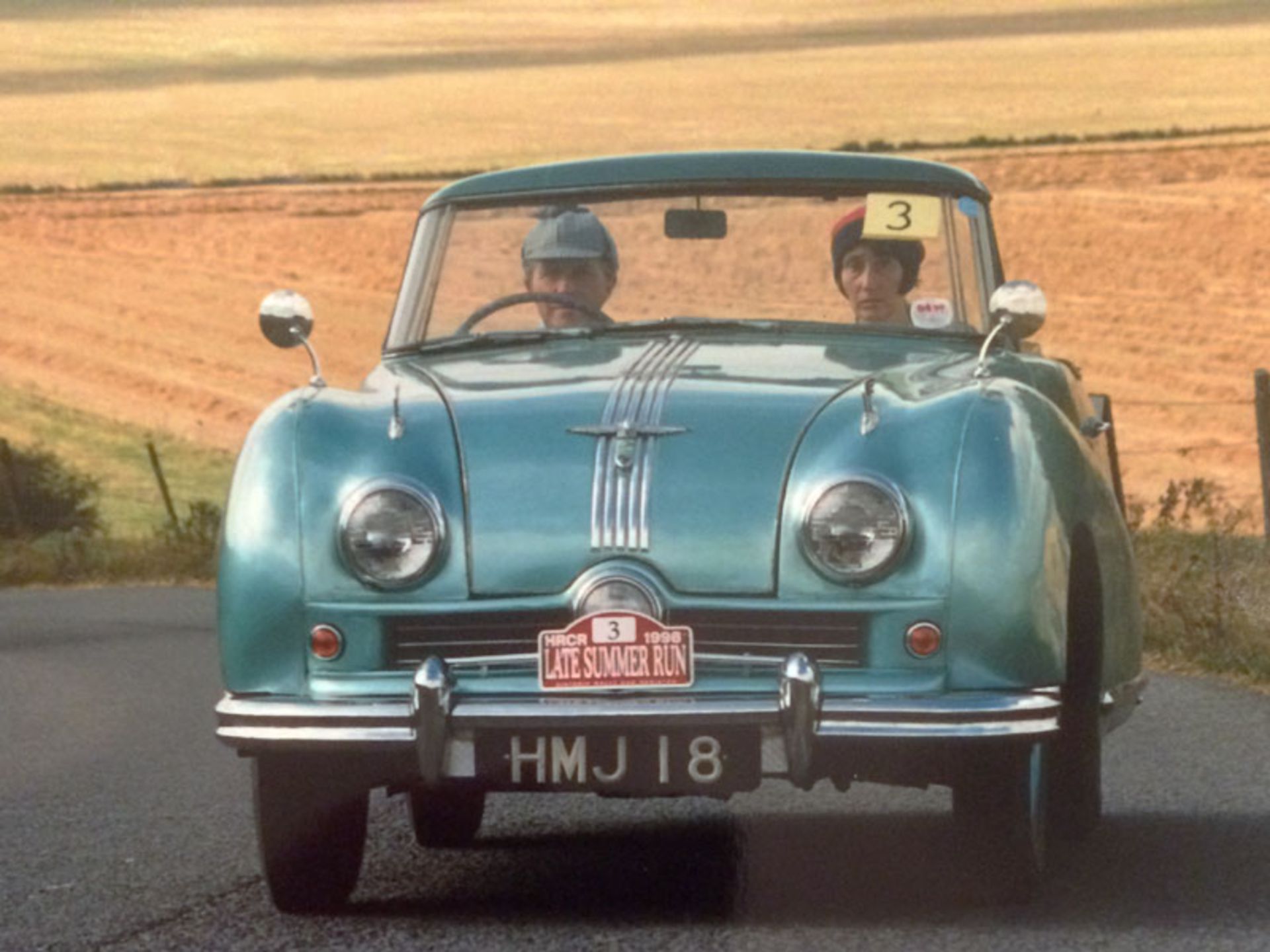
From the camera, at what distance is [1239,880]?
22.6 ft

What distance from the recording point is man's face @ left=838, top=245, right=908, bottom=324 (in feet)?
25.5

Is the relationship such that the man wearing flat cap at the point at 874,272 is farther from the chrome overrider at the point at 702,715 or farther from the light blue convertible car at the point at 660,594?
the chrome overrider at the point at 702,715

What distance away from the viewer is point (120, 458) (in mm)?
39156

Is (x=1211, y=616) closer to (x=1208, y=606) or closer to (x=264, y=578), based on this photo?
(x=1208, y=606)

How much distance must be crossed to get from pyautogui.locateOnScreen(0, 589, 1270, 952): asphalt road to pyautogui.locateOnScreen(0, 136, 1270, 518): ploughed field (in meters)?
26.1

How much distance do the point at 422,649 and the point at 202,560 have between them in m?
20.4

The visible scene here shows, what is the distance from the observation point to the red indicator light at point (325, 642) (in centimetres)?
623

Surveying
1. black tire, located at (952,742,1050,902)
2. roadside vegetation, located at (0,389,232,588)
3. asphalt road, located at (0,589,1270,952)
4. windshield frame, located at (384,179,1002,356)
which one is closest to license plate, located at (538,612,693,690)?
asphalt road, located at (0,589,1270,952)

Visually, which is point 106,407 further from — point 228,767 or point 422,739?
point 422,739

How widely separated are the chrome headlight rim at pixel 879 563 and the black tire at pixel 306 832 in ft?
3.76

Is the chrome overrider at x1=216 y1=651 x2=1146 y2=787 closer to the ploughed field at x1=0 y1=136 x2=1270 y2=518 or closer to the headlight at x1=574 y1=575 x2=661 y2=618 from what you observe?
the headlight at x1=574 y1=575 x2=661 y2=618

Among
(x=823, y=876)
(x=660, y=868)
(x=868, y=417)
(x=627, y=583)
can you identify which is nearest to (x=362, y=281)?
(x=660, y=868)

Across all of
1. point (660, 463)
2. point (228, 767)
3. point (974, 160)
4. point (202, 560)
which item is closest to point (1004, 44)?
point (974, 160)

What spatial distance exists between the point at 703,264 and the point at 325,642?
6.90ft
